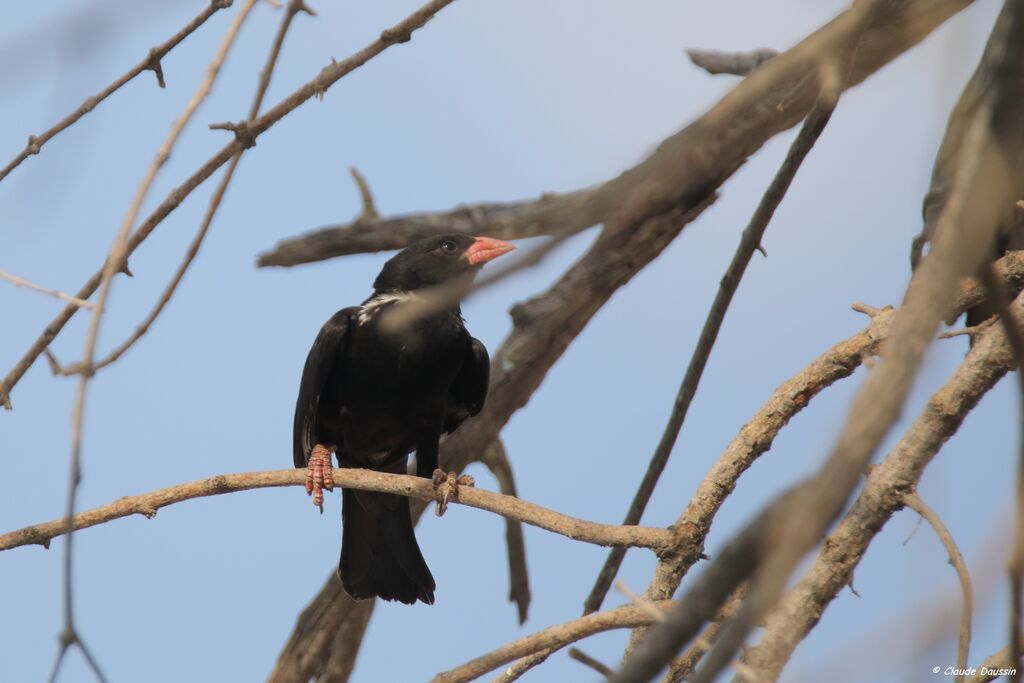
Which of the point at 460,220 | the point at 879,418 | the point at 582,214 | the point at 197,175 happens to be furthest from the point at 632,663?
the point at 460,220

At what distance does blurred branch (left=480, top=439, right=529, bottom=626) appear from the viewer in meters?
5.82

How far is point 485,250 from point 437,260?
254 millimetres

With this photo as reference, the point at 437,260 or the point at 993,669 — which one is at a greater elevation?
the point at 437,260

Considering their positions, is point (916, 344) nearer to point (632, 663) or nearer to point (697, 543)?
point (632, 663)

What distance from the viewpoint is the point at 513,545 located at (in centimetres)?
594

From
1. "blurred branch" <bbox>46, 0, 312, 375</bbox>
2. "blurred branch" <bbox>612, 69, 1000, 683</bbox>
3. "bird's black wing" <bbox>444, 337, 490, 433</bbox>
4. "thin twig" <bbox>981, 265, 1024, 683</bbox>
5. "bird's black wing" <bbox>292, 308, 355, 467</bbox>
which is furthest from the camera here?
"bird's black wing" <bbox>444, 337, 490, 433</bbox>

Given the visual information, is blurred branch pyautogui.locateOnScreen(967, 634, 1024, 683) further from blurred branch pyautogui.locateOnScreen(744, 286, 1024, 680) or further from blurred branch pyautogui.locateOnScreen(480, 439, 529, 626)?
blurred branch pyautogui.locateOnScreen(480, 439, 529, 626)

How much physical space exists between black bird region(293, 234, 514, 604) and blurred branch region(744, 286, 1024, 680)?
2.49 m

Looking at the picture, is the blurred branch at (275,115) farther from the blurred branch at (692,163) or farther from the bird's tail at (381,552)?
the bird's tail at (381,552)

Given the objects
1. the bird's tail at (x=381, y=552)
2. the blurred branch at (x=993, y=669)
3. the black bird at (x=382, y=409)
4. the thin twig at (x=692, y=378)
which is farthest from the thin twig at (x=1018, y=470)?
the bird's tail at (x=381, y=552)

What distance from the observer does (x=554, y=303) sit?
523cm

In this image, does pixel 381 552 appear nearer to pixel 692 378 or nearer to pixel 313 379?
pixel 313 379

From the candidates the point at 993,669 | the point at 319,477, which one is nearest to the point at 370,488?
the point at 319,477

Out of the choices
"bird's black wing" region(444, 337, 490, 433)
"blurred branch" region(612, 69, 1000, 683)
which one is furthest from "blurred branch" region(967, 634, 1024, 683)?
"bird's black wing" region(444, 337, 490, 433)
